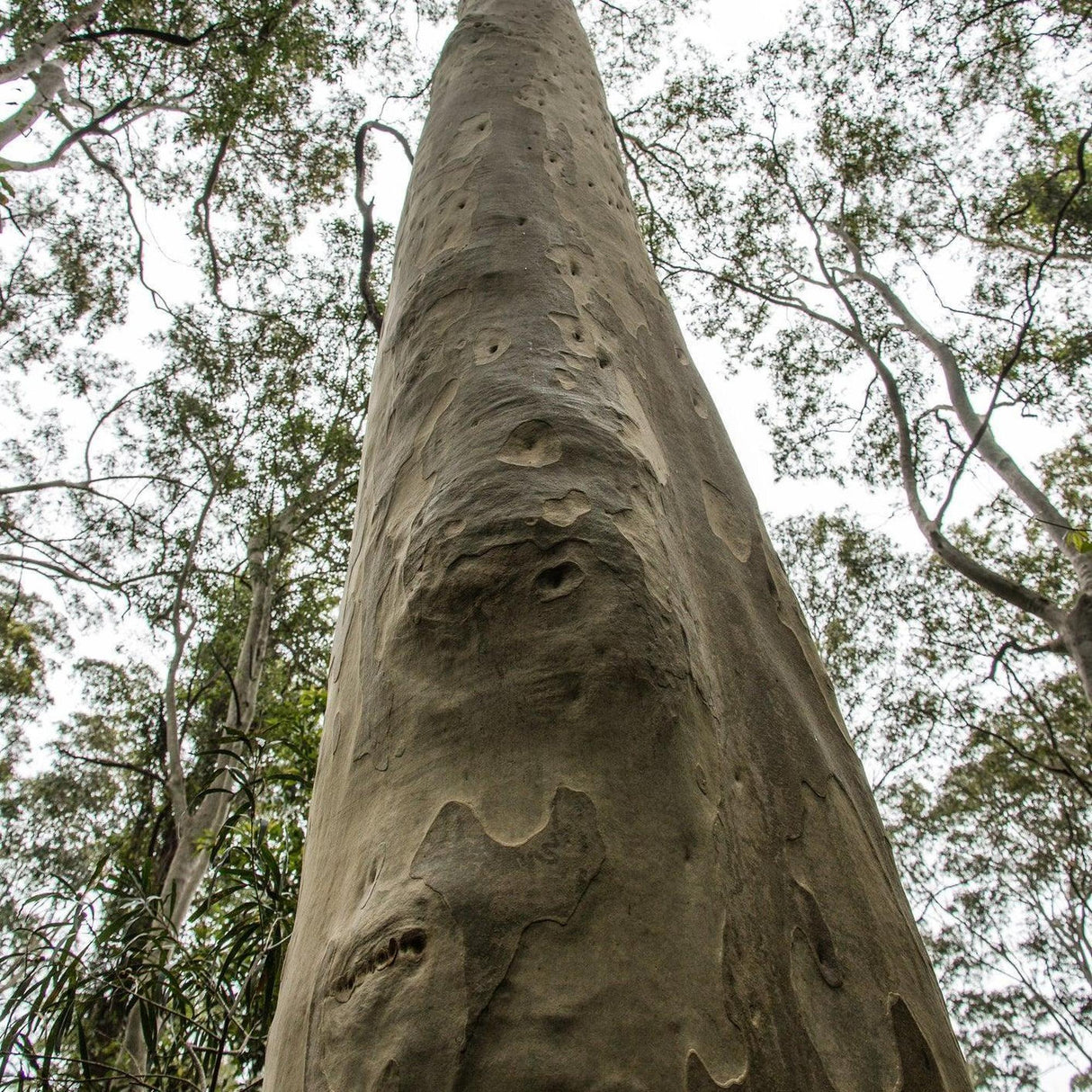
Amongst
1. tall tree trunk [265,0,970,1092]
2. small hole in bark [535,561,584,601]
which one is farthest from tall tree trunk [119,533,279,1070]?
small hole in bark [535,561,584,601]

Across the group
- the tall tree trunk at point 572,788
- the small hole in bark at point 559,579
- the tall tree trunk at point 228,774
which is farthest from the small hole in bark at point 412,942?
the tall tree trunk at point 228,774

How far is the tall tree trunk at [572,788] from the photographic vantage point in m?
0.56

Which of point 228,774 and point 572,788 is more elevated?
point 228,774

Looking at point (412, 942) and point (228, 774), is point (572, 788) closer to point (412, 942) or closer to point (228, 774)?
point (412, 942)

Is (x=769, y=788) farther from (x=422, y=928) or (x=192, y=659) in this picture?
(x=192, y=659)

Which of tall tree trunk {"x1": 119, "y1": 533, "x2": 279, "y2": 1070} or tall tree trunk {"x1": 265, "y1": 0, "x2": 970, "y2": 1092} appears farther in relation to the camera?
tall tree trunk {"x1": 119, "y1": 533, "x2": 279, "y2": 1070}

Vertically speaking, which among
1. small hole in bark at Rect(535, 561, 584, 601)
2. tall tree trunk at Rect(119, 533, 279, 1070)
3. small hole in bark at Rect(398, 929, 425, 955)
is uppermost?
tall tree trunk at Rect(119, 533, 279, 1070)

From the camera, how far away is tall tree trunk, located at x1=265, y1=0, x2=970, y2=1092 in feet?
1.83

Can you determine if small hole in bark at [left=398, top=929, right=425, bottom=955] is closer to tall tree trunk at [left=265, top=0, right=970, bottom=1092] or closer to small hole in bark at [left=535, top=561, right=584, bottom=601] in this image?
tall tree trunk at [left=265, top=0, right=970, bottom=1092]

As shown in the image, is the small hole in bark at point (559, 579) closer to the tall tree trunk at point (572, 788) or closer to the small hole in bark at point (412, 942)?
the tall tree trunk at point (572, 788)

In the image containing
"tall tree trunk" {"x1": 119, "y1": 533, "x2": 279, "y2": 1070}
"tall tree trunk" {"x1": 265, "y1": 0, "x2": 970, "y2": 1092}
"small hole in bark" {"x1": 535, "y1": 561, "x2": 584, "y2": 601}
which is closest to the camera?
"tall tree trunk" {"x1": 265, "y1": 0, "x2": 970, "y2": 1092}

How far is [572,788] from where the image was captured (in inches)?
25.6

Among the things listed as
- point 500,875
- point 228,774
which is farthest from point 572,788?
point 228,774

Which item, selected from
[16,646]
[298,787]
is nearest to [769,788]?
[298,787]
